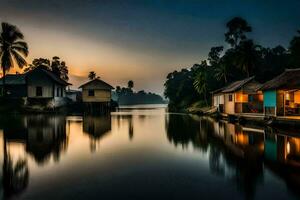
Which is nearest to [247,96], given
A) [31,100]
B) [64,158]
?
[64,158]

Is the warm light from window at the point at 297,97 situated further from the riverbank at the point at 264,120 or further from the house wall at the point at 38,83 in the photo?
the house wall at the point at 38,83

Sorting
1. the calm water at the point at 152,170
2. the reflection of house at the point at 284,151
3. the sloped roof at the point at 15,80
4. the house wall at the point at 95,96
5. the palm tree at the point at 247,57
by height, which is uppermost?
the palm tree at the point at 247,57

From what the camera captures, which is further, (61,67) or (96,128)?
(61,67)

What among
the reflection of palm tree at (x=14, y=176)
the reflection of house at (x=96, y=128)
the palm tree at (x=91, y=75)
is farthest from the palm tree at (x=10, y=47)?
the palm tree at (x=91, y=75)

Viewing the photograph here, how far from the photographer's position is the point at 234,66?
62625 mm

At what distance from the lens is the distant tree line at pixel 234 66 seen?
4853 cm

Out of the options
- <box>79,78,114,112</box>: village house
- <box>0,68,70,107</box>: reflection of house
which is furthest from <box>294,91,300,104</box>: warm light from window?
<box>0,68,70,107</box>: reflection of house

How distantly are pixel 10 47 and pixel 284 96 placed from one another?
4904 cm

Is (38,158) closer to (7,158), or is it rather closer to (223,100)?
(7,158)

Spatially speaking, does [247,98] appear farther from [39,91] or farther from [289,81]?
[39,91]

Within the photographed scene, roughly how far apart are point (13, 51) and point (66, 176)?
49.6m

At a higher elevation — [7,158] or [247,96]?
[247,96]

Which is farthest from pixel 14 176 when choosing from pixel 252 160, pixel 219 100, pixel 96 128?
pixel 219 100

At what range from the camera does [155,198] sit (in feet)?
23.5
